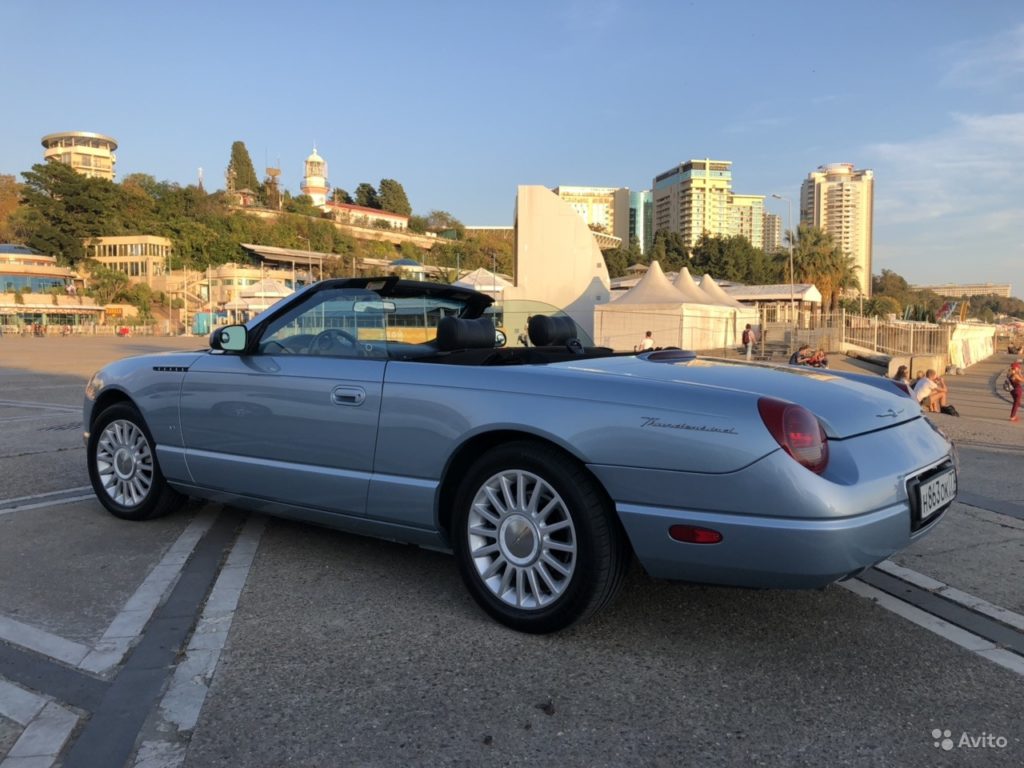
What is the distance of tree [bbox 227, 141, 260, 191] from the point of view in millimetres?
153625

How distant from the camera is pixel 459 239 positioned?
170m

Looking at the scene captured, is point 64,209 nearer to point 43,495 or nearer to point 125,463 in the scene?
point 43,495

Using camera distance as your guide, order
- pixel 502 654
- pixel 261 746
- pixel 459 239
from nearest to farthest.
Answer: pixel 261 746, pixel 502 654, pixel 459 239

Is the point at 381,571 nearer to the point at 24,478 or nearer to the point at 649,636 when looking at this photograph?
the point at 649,636

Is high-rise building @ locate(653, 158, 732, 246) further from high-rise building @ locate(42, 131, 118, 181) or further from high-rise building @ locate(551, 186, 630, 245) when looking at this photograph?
high-rise building @ locate(42, 131, 118, 181)

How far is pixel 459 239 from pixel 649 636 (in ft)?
561

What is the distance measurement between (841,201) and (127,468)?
140790 millimetres

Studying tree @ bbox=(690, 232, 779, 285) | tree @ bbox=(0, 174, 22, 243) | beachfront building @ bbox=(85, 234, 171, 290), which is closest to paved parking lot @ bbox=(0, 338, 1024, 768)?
tree @ bbox=(690, 232, 779, 285)

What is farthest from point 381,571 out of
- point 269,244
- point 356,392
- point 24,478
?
point 269,244

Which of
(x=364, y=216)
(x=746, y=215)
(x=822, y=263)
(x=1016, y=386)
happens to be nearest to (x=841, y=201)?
(x=746, y=215)

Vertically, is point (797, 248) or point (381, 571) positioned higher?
point (797, 248)

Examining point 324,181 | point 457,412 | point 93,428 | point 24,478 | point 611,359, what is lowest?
point 24,478

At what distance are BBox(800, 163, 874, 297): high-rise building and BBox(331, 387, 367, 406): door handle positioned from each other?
136 m

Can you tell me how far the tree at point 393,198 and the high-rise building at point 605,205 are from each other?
3725 centimetres
